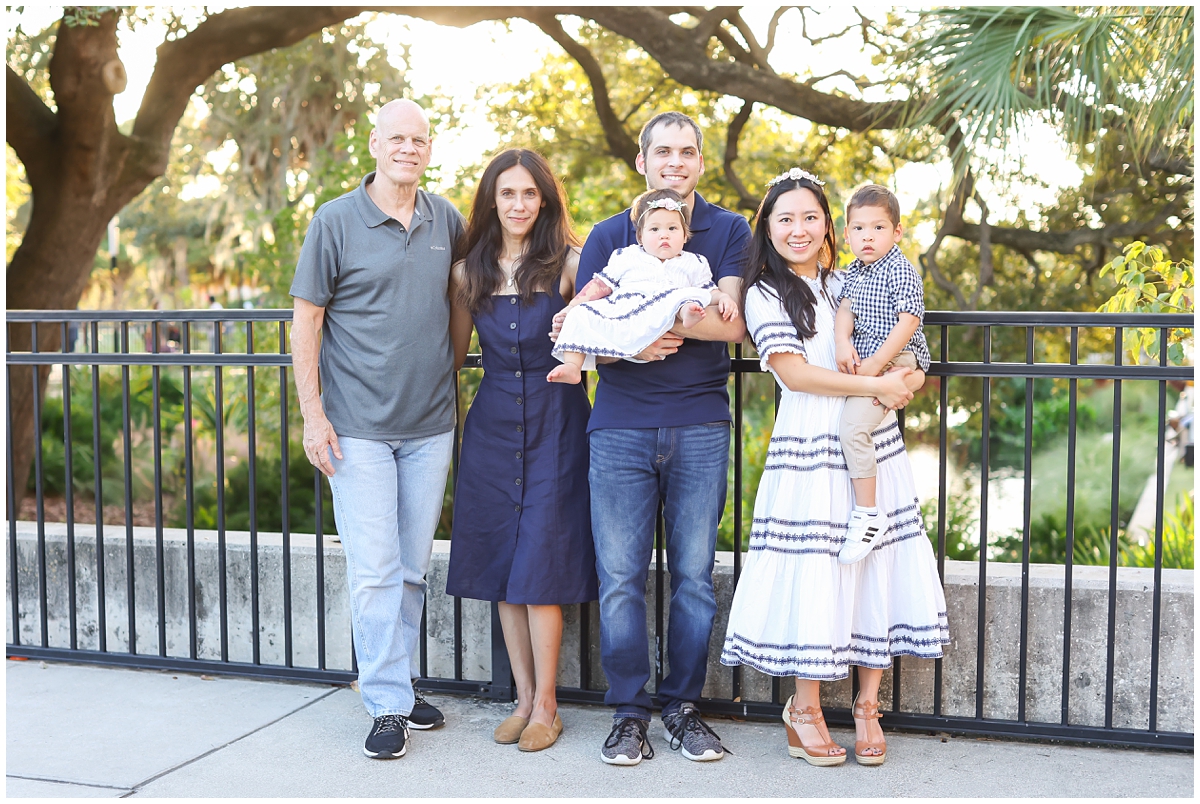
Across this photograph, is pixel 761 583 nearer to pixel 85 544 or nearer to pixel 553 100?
pixel 85 544

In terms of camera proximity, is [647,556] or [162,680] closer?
[647,556]

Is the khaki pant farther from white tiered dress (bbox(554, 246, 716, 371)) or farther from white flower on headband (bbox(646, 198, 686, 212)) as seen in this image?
white flower on headband (bbox(646, 198, 686, 212))

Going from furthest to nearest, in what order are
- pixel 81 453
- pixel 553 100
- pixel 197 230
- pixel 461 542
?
pixel 197 230
pixel 553 100
pixel 81 453
pixel 461 542

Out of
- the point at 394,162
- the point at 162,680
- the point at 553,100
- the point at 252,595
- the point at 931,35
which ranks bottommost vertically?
the point at 162,680

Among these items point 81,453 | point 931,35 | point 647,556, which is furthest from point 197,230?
point 647,556

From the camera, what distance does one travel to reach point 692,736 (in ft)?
10.4

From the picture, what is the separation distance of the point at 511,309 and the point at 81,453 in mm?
7744

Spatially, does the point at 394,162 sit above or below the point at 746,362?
above

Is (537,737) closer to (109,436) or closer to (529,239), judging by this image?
(529,239)

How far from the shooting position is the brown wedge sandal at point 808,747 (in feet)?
10.2

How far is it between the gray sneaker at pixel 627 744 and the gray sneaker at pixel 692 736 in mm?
79

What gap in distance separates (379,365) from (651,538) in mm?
1010

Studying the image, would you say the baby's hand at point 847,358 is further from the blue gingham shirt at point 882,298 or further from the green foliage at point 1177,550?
the green foliage at point 1177,550

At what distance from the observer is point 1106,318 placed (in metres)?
3.17
